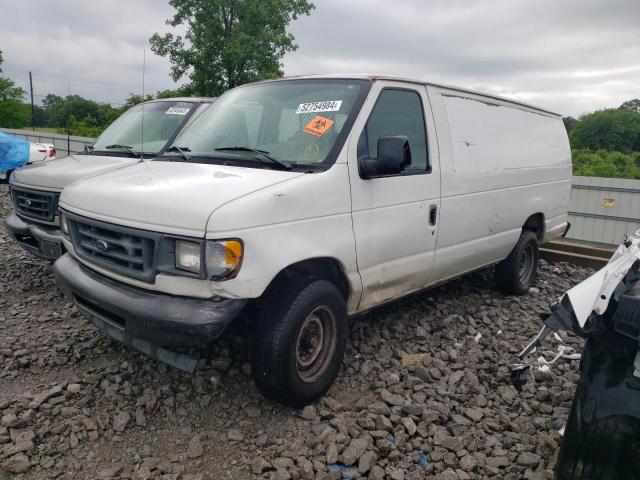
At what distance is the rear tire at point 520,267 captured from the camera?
542 cm

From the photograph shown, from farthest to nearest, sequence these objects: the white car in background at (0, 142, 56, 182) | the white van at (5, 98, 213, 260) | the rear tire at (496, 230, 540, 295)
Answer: the white car in background at (0, 142, 56, 182)
the rear tire at (496, 230, 540, 295)
the white van at (5, 98, 213, 260)

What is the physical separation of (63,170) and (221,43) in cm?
1687

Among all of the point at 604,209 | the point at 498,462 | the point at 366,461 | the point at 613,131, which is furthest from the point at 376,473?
the point at 613,131

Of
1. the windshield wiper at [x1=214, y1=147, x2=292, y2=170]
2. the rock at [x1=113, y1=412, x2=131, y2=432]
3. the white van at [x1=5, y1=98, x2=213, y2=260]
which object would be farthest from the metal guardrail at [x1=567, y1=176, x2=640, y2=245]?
the rock at [x1=113, y1=412, x2=131, y2=432]

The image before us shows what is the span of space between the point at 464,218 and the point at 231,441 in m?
2.60

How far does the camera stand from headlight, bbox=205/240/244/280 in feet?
8.64

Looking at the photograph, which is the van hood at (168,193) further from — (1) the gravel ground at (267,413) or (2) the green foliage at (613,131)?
(2) the green foliage at (613,131)

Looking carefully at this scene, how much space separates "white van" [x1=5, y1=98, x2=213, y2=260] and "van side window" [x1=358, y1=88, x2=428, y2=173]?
87.8 inches

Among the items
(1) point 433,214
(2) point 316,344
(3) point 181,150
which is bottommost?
(2) point 316,344

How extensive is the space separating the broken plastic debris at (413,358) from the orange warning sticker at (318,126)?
1.86 meters

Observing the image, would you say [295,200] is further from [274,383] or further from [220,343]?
[220,343]

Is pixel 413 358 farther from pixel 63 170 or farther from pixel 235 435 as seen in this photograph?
pixel 63 170

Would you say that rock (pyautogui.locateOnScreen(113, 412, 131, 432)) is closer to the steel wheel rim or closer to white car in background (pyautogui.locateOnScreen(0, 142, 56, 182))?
the steel wheel rim

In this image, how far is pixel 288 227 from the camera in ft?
9.53
